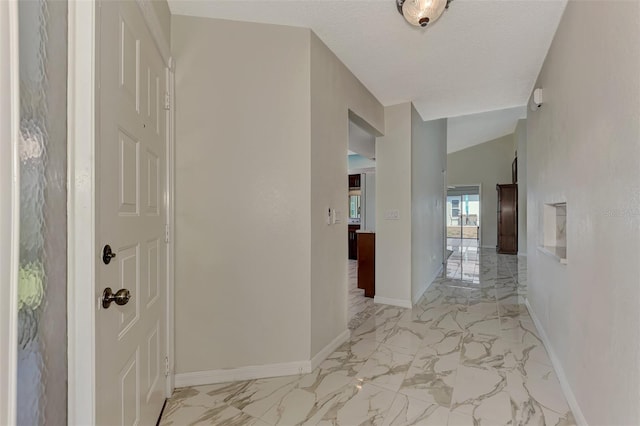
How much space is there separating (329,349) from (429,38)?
2.52 meters

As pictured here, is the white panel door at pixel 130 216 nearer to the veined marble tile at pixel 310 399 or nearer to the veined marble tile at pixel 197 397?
the veined marble tile at pixel 197 397

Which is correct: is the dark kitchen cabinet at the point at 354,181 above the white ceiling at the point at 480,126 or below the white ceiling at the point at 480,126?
below

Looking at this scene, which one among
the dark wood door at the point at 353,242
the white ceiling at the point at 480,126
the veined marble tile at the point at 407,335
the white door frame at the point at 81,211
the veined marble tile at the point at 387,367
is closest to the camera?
the white door frame at the point at 81,211

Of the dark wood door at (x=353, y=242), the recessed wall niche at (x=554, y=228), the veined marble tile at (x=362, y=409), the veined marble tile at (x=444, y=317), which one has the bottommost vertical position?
the veined marble tile at (x=362, y=409)

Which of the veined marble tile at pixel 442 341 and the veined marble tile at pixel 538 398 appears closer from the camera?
the veined marble tile at pixel 538 398

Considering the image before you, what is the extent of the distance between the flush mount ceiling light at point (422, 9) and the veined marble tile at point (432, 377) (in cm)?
228

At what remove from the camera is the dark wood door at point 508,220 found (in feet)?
27.0

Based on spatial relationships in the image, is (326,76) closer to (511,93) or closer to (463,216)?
(511,93)

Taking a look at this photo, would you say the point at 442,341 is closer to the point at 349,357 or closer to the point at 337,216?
the point at 349,357

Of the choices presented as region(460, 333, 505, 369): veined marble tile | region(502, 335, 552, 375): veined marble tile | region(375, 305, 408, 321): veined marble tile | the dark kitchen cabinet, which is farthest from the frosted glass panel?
the dark kitchen cabinet

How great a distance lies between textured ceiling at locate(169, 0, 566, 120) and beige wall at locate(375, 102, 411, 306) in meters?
0.49

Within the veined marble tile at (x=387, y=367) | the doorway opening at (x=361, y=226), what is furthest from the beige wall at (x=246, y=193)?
the doorway opening at (x=361, y=226)

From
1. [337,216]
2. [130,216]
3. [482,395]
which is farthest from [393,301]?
[130,216]

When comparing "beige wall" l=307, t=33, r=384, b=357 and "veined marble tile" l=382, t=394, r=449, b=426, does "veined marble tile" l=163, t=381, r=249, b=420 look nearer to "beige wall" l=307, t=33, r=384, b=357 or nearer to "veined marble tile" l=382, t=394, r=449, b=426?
"beige wall" l=307, t=33, r=384, b=357
